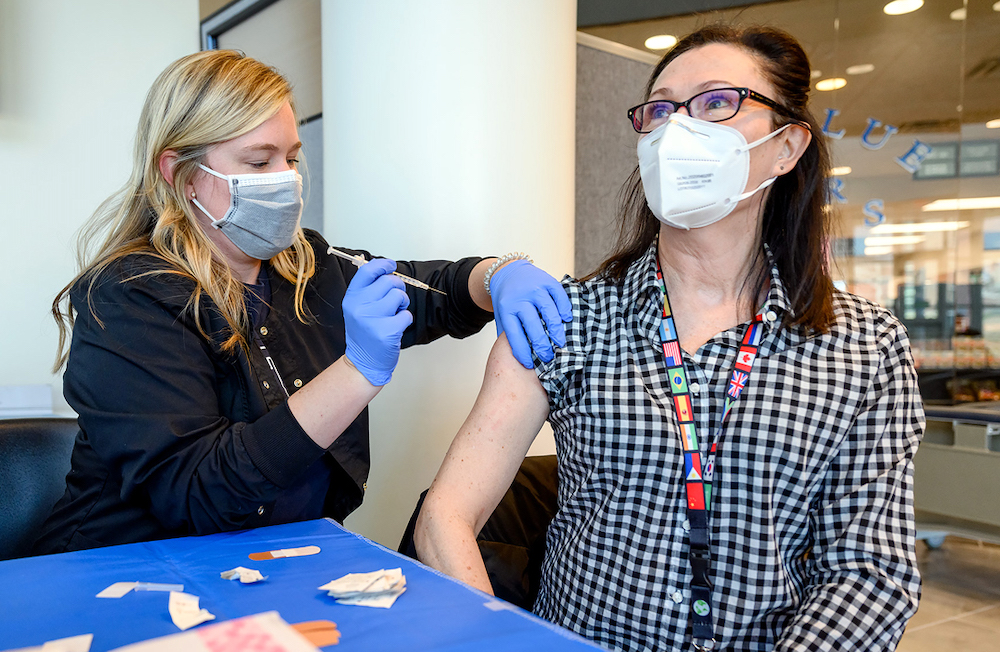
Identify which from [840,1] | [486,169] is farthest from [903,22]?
[486,169]

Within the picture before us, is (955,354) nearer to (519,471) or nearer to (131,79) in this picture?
(519,471)

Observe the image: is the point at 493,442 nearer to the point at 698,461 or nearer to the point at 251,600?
the point at 698,461

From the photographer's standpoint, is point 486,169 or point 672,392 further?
A: point 486,169

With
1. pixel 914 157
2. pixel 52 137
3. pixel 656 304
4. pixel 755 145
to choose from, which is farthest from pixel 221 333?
pixel 914 157

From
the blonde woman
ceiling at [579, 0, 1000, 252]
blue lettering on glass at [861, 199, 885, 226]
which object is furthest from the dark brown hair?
blue lettering on glass at [861, 199, 885, 226]

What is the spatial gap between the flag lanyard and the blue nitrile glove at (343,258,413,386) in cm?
44

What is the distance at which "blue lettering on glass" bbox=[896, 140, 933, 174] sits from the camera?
5070 millimetres

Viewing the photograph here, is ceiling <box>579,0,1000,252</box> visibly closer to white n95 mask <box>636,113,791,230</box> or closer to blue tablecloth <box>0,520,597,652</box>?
white n95 mask <box>636,113,791,230</box>

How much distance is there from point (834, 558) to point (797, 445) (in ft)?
0.53

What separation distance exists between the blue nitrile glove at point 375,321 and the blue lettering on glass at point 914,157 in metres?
4.99

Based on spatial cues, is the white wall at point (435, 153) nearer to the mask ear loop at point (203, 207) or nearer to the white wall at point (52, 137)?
the mask ear loop at point (203, 207)

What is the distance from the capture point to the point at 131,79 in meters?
2.54

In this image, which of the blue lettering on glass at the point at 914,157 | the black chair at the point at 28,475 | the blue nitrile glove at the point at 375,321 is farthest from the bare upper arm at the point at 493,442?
the blue lettering on glass at the point at 914,157

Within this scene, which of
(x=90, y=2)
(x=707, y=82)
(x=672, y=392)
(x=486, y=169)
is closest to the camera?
(x=672, y=392)
